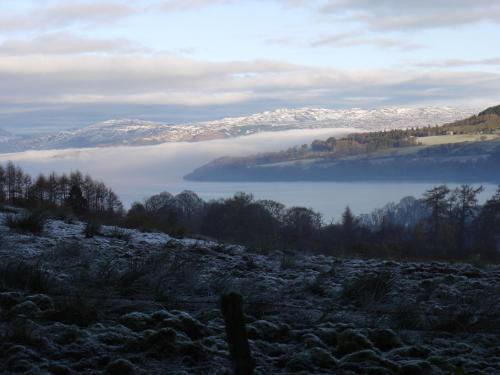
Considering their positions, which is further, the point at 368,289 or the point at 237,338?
the point at 368,289

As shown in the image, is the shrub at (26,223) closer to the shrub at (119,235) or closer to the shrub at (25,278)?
the shrub at (119,235)

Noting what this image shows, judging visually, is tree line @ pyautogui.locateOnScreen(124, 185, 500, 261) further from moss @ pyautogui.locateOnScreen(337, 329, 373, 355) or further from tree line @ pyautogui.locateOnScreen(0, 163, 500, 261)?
moss @ pyautogui.locateOnScreen(337, 329, 373, 355)

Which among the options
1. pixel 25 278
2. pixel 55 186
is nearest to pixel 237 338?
pixel 25 278

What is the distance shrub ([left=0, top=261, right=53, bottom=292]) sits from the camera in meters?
8.11

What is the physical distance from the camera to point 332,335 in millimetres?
6430

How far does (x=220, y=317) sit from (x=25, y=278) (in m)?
2.91

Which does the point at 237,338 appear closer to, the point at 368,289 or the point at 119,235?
the point at 368,289

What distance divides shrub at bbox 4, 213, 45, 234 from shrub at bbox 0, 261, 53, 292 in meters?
4.99

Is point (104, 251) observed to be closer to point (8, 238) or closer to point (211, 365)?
point (8, 238)

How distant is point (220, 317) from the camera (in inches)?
278

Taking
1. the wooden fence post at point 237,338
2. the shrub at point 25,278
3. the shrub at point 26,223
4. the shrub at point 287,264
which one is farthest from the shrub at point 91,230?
Answer: the wooden fence post at point 237,338

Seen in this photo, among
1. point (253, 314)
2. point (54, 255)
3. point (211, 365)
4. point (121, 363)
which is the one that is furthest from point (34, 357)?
point (54, 255)

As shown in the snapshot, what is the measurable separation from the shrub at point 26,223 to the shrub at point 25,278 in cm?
499

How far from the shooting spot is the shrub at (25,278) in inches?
319
